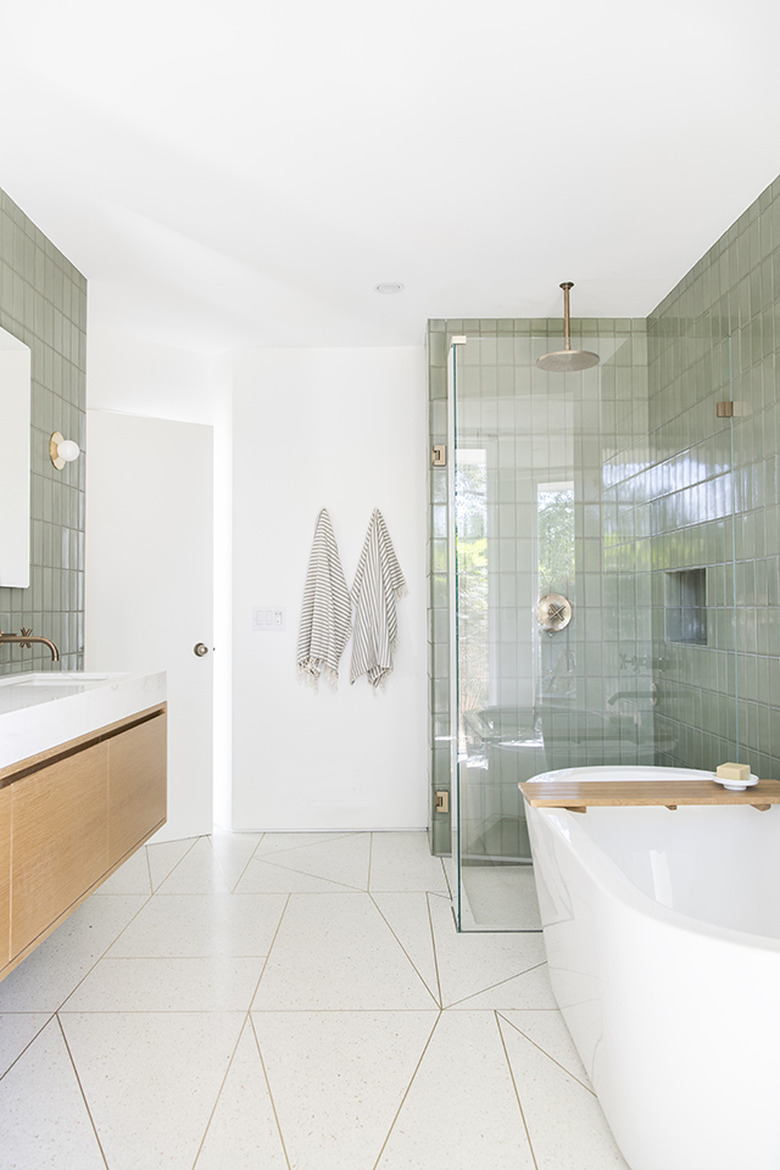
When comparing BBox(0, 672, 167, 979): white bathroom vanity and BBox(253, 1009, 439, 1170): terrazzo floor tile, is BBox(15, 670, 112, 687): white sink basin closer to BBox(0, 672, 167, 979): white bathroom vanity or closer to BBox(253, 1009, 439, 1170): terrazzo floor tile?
BBox(0, 672, 167, 979): white bathroom vanity

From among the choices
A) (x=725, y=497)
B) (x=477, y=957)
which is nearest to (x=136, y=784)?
(x=477, y=957)

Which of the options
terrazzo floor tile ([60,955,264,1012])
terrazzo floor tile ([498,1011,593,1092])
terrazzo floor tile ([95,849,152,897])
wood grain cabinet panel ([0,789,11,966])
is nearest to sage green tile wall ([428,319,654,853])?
terrazzo floor tile ([498,1011,593,1092])

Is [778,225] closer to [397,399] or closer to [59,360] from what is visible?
[397,399]

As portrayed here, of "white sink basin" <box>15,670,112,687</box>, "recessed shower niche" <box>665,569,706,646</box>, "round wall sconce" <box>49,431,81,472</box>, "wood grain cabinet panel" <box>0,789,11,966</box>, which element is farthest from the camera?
"round wall sconce" <box>49,431,81,472</box>

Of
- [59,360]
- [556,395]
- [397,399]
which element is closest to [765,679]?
[556,395]

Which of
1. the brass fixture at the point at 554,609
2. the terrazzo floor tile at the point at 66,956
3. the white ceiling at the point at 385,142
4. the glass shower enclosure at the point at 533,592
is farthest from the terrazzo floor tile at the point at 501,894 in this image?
the white ceiling at the point at 385,142

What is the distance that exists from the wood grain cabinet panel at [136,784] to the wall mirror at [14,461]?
697 millimetres

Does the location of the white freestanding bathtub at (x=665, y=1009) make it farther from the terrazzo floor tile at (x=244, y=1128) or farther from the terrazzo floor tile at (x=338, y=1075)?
the terrazzo floor tile at (x=244, y=1128)

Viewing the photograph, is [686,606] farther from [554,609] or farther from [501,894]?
[501,894]

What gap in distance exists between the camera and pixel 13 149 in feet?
7.63

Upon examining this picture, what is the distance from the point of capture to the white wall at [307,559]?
404 cm

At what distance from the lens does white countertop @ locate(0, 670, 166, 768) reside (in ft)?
5.50

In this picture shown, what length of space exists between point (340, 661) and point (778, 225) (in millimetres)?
2668

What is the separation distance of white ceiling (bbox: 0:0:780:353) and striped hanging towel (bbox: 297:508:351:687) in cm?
122
